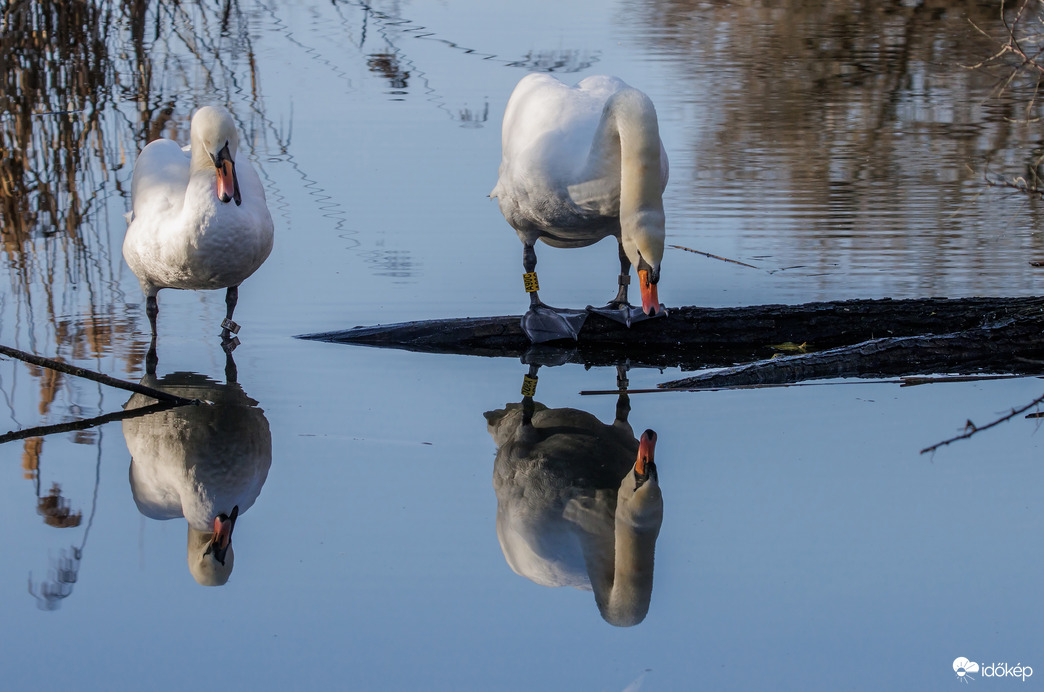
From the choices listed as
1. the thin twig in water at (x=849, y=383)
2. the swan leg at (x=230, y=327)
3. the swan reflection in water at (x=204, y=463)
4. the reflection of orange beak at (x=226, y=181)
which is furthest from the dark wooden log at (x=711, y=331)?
the swan reflection in water at (x=204, y=463)

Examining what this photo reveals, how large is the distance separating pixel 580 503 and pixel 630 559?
400 millimetres

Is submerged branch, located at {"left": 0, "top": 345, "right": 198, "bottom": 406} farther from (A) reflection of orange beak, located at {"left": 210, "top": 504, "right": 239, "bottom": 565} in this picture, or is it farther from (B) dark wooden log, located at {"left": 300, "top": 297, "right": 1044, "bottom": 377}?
(B) dark wooden log, located at {"left": 300, "top": 297, "right": 1044, "bottom": 377}

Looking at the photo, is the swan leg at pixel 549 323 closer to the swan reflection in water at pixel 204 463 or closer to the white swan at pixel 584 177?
the white swan at pixel 584 177

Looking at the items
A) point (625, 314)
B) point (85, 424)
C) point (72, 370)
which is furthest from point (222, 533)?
point (625, 314)

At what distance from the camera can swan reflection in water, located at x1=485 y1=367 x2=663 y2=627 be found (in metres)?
3.48

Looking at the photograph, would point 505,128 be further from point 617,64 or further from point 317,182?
point 617,64

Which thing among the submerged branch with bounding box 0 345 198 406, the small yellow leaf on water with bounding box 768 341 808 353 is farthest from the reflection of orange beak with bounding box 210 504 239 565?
the small yellow leaf on water with bounding box 768 341 808 353

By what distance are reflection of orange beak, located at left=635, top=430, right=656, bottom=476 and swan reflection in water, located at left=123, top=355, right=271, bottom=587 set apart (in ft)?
3.96

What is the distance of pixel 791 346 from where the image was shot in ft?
17.9

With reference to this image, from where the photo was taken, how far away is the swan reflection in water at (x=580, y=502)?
348 cm

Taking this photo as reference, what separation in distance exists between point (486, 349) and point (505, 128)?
110 centimetres

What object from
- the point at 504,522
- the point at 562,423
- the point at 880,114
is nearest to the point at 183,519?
the point at 504,522

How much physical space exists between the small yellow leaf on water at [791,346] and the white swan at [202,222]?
2.24m

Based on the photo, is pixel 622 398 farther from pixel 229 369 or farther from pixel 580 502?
pixel 229 369
